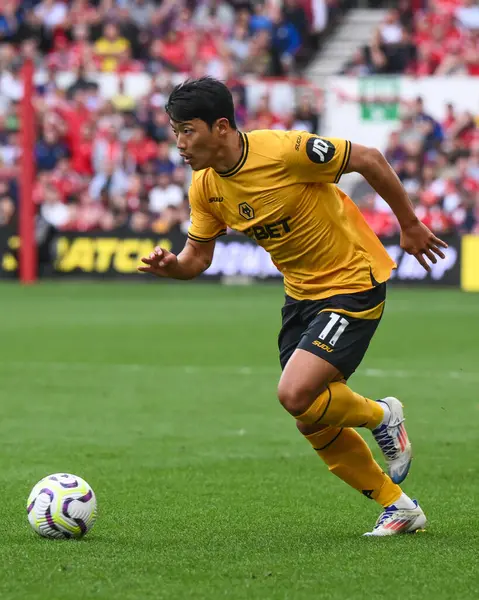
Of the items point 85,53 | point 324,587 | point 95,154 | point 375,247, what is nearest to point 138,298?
point 95,154

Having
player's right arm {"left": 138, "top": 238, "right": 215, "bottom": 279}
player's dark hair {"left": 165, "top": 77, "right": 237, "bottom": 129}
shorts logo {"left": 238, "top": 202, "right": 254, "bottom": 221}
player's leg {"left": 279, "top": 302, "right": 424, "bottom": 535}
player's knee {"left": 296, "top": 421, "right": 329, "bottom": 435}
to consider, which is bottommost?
player's leg {"left": 279, "top": 302, "right": 424, "bottom": 535}

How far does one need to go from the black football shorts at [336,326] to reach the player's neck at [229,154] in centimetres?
71

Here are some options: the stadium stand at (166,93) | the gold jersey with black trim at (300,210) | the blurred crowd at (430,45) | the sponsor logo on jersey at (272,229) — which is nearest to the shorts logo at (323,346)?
the gold jersey with black trim at (300,210)

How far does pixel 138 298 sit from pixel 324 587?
16328 millimetres

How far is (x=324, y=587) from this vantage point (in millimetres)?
4887

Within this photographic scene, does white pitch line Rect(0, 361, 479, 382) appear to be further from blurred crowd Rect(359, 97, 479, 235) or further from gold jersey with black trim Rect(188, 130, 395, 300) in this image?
blurred crowd Rect(359, 97, 479, 235)

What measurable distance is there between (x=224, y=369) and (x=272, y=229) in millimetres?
6757

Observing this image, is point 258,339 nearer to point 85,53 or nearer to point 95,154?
point 95,154

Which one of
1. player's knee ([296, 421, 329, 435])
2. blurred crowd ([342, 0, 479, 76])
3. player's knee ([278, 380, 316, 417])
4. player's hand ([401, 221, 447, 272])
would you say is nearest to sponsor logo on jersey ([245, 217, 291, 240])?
player's hand ([401, 221, 447, 272])

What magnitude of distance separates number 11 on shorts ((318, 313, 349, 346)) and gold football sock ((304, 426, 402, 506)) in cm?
44

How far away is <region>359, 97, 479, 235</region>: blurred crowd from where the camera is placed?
2292 centimetres

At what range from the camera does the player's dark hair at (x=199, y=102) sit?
5.84 meters

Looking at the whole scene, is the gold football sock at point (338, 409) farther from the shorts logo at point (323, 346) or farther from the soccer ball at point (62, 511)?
the soccer ball at point (62, 511)

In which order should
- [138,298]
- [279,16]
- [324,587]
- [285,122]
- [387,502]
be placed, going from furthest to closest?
[279,16]
[285,122]
[138,298]
[387,502]
[324,587]
